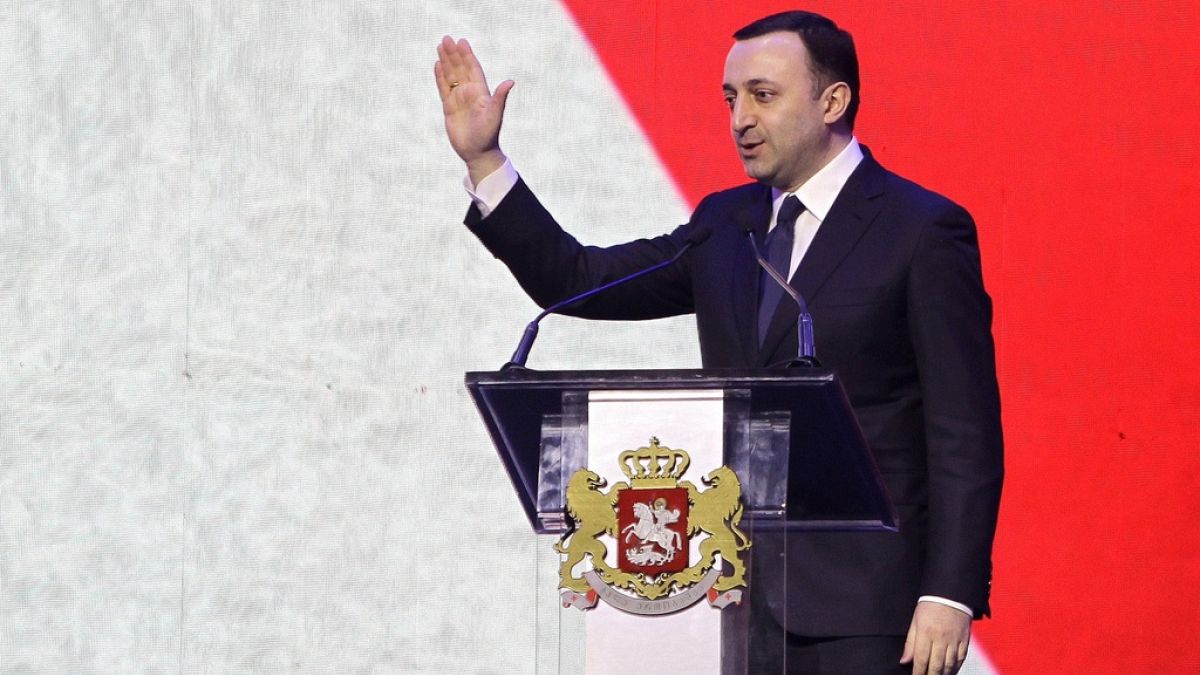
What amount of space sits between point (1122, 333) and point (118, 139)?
1.96m

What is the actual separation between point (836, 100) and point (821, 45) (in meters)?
0.07

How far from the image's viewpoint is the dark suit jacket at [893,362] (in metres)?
1.81

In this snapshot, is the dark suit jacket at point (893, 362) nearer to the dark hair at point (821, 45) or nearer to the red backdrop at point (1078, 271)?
the dark hair at point (821, 45)

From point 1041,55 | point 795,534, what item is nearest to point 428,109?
point 1041,55

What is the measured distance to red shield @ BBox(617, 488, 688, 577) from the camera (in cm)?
149

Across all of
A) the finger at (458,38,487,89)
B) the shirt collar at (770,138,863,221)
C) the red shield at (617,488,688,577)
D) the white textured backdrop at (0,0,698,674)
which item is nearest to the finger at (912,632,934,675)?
the red shield at (617,488,688,577)

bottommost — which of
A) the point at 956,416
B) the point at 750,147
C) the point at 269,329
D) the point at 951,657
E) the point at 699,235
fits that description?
the point at 951,657

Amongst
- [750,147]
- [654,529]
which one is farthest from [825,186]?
[654,529]

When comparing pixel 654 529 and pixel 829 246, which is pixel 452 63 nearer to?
pixel 829 246

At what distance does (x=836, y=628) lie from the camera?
5.86ft

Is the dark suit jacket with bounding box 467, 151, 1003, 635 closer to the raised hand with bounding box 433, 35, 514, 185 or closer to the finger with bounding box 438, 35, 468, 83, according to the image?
the raised hand with bounding box 433, 35, 514, 185

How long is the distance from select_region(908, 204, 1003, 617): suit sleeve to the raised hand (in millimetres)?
548

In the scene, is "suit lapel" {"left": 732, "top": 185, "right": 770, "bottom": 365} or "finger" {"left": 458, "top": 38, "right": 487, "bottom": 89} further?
"finger" {"left": 458, "top": 38, "right": 487, "bottom": 89}

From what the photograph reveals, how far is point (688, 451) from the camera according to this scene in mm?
1502
